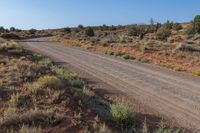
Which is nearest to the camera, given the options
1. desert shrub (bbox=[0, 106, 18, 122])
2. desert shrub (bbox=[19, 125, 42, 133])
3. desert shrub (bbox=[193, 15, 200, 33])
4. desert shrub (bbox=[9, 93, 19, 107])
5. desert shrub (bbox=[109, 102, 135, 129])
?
desert shrub (bbox=[19, 125, 42, 133])

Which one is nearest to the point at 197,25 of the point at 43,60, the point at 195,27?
the point at 195,27

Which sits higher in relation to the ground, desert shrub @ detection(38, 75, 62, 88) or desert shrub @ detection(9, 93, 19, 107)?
desert shrub @ detection(9, 93, 19, 107)

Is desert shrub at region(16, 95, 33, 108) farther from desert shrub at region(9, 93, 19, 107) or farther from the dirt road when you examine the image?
the dirt road

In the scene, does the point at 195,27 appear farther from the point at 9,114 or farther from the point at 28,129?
the point at 28,129

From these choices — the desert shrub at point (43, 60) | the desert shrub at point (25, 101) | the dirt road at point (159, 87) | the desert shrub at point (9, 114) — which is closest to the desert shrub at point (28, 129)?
the desert shrub at point (9, 114)

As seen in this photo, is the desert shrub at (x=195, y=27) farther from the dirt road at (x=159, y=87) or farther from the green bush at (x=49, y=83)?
the green bush at (x=49, y=83)

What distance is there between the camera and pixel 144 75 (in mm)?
19328

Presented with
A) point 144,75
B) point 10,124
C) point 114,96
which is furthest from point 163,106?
point 144,75

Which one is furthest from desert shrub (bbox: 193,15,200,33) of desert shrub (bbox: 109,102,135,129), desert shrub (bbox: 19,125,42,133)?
desert shrub (bbox: 19,125,42,133)

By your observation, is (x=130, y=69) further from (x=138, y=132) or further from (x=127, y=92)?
(x=138, y=132)

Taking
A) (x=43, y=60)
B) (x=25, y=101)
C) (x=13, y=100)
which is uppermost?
(x=13, y=100)

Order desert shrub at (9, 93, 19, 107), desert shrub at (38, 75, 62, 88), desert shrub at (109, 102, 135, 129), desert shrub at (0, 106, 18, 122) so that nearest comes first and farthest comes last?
desert shrub at (0, 106, 18, 122)
desert shrub at (109, 102, 135, 129)
desert shrub at (9, 93, 19, 107)
desert shrub at (38, 75, 62, 88)

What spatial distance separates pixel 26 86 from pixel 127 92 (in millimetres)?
4064

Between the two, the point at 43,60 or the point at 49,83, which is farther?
the point at 43,60
